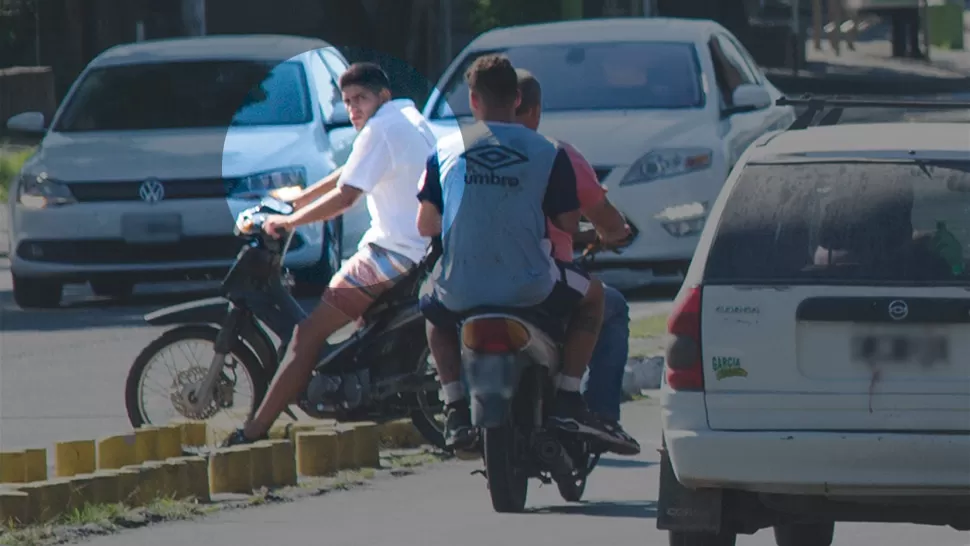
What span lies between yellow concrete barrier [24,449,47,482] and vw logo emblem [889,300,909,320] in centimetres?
353

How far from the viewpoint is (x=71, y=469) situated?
900 centimetres

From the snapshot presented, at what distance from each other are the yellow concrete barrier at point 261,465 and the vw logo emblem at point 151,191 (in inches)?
256

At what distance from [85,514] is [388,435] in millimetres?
2304

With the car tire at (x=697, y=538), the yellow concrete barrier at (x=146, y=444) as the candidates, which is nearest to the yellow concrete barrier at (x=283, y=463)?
the yellow concrete barrier at (x=146, y=444)

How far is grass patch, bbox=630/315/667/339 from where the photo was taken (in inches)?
520

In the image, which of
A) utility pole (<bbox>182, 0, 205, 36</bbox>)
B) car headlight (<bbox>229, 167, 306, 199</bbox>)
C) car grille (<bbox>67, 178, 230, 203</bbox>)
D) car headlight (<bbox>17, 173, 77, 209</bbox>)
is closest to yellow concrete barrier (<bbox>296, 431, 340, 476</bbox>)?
car headlight (<bbox>229, 167, 306, 199</bbox>)

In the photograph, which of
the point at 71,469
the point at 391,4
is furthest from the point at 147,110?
the point at 391,4

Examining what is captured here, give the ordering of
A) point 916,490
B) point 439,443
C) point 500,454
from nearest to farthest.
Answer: point 916,490 → point 500,454 → point 439,443

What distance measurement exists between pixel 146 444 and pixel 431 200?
1.65 meters

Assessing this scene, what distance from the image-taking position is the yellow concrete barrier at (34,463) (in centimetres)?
873

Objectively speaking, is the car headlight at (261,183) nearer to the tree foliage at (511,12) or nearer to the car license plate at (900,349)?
the car license plate at (900,349)

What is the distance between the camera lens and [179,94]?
16.5m

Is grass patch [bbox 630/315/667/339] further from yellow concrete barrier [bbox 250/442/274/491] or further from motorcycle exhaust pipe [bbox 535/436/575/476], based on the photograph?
motorcycle exhaust pipe [bbox 535/436/575/476]

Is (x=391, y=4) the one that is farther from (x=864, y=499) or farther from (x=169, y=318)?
(x=864, y=499)
